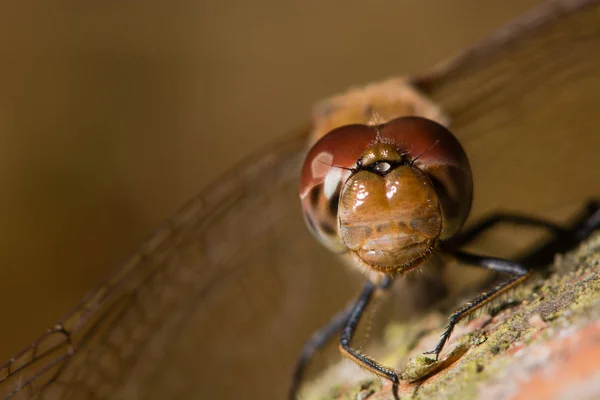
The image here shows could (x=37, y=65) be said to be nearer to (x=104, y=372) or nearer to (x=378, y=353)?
(x=104, y=372)

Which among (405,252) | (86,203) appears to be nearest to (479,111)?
(405,252)

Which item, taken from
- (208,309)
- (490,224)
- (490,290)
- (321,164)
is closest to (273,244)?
(208,309)

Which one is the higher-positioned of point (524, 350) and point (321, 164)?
point (321, 164)

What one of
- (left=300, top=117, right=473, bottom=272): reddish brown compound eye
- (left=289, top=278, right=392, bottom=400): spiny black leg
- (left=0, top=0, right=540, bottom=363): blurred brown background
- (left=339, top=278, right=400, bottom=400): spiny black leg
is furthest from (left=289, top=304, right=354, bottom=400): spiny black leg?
(left=0, top=0, right=540, bottom=363): blurred brown background

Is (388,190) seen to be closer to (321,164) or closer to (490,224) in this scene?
(321,164)

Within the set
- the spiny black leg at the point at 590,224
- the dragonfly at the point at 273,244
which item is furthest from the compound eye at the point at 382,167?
the dragonfly at the point at 273,244
